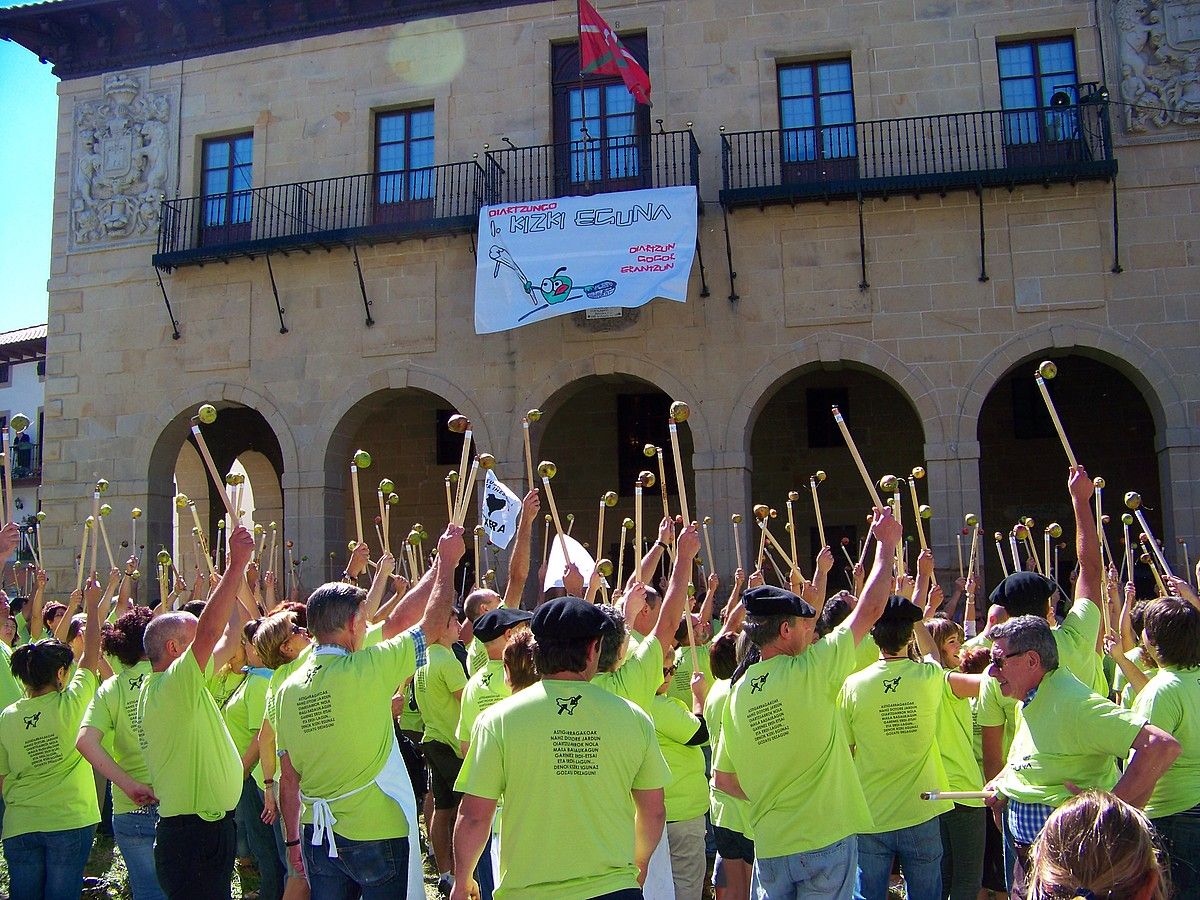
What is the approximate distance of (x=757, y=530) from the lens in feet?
57.7

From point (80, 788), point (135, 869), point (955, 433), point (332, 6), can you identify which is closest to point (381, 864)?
point (135, 869)

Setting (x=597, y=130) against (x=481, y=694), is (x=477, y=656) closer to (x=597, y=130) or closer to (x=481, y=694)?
(x=481, y=694)

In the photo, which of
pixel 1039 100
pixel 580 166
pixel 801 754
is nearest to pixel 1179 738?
pixel 801 754

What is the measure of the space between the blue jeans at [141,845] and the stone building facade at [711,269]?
1140 cm

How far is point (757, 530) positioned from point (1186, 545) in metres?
6.07

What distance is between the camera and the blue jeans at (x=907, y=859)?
478cm

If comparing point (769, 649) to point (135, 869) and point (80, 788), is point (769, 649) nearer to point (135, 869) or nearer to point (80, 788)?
point (135, 869)

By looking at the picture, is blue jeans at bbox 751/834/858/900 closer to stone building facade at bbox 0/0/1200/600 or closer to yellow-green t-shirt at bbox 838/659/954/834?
yellow-green t-shirt at bbox 838/659/954/834

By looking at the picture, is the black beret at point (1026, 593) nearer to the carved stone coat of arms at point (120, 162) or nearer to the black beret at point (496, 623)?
the black beret at point (496, 623)

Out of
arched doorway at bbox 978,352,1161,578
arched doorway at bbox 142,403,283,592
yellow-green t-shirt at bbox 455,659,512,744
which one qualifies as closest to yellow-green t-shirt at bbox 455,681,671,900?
yellow-green t-shirt at bbox 455,659,512,744

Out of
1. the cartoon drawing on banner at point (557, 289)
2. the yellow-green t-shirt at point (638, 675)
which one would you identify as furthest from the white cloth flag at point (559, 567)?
the cartoon drawing on banner at point (557, 289)

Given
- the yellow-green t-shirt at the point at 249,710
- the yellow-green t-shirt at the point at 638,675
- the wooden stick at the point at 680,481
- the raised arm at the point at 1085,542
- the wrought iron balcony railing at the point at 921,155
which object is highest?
the wrought iron balcony railing at the point at 921,155

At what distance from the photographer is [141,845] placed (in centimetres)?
525

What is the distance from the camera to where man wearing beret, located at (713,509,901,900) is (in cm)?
422
